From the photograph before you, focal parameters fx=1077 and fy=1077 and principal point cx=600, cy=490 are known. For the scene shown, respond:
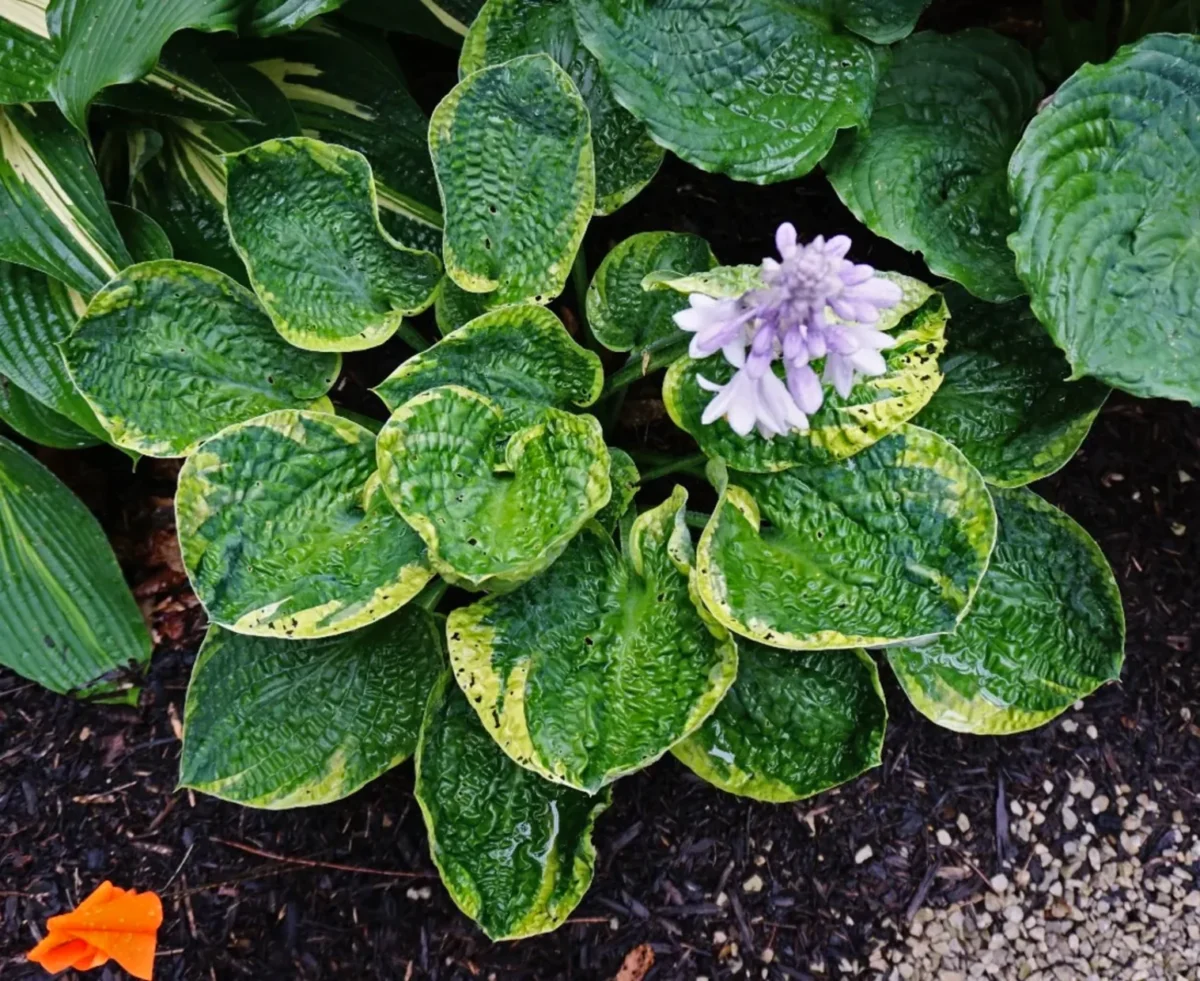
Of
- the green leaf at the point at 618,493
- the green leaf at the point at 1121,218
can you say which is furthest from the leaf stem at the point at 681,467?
the green leaf at the point at 1121,218

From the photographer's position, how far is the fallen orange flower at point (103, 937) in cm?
119

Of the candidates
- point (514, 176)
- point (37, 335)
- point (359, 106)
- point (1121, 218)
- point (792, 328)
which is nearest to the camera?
point (792, 328)

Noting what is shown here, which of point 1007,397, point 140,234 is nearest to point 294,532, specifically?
point 140,234

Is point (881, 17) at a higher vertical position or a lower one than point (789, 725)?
higher

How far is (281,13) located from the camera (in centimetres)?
107

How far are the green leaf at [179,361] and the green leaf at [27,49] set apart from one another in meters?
0.22

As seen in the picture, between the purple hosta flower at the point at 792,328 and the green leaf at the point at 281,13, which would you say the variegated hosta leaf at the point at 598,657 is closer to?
the purple hosta flower at the point at 792,328

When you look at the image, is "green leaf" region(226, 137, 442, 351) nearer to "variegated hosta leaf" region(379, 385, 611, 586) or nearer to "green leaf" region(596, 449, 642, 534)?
"variegated hosta leaf" region(379, 385, 611, 586)

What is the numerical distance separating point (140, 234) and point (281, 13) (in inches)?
12.0

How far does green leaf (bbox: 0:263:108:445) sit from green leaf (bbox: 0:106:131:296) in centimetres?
7

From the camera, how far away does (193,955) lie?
128 cm

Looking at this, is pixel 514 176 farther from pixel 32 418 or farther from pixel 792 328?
pixel 32 418

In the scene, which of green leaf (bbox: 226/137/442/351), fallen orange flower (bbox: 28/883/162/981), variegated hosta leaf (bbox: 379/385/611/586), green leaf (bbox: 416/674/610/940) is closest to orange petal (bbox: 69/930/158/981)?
fallen orange flower (bbox: 28/883/162/981)

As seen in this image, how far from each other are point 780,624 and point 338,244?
585mm
